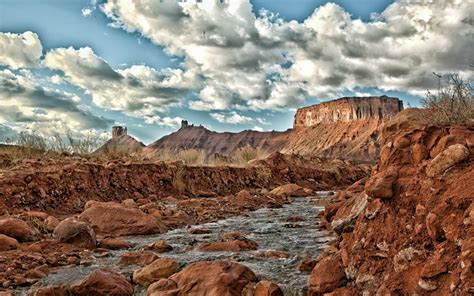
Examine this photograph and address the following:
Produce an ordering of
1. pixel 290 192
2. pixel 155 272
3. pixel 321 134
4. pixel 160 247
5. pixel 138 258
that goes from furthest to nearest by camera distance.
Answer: pixel 321 134, pixel 290 192, pixel 160 247, pixel 138 258, pixel 155 272

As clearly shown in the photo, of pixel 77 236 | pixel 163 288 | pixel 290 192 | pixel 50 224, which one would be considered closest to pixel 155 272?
pixel 163 288

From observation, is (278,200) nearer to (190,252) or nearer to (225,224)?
(225,224)

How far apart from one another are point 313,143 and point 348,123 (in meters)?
10.6

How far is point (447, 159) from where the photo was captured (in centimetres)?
351

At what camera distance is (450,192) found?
3.29m

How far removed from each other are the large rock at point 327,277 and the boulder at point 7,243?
4.30 metres

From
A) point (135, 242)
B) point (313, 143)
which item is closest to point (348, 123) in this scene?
point (313, 143)

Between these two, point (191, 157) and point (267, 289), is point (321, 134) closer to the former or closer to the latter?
point (191, 157)

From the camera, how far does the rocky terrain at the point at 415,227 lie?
294 centimetres

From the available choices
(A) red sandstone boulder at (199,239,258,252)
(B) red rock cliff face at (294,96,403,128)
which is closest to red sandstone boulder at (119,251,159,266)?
(A) red sandstone boulder at (199,239,258,252)

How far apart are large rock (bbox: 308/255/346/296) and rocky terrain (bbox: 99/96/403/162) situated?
7542 cm

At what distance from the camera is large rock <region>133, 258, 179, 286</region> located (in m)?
4.51

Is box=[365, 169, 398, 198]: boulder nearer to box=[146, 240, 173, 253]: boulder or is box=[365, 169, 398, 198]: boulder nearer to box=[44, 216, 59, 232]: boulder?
box=[146, 240, 173, 253]: boulder

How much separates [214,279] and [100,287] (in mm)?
1214
